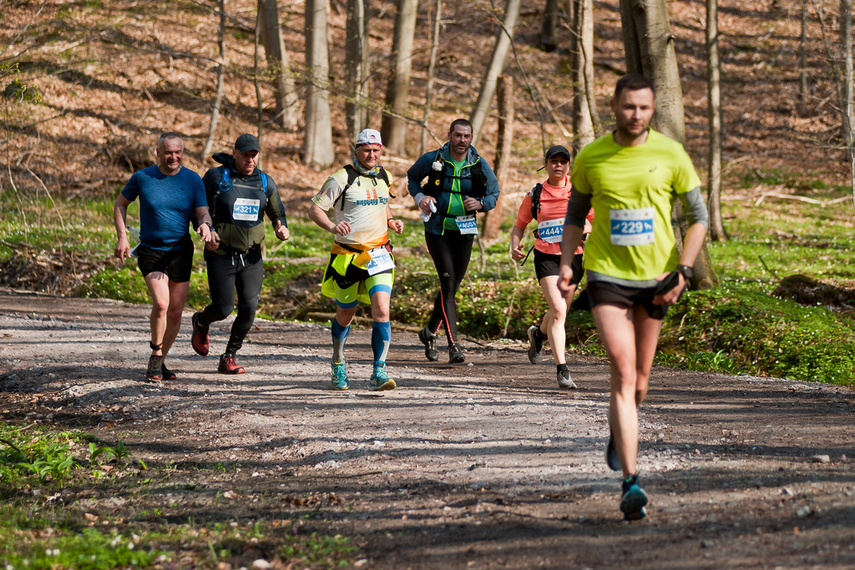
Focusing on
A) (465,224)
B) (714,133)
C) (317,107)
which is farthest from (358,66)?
(465,224)

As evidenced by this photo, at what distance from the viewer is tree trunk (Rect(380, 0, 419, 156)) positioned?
2521 cm

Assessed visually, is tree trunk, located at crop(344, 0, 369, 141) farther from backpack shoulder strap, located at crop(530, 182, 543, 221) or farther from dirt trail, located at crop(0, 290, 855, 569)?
backpack shoulder strap, located at crop(530, 182, 543, 221)

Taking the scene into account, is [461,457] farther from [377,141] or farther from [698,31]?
[698,31]

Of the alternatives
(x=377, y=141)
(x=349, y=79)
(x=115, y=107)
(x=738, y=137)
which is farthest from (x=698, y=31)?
(x=377, y=141)

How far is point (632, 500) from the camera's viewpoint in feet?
13.5

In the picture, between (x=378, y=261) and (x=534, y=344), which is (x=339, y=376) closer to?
(x=378, y=261)

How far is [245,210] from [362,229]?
4.51 ft

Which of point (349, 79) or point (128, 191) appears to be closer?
point (128, 191)

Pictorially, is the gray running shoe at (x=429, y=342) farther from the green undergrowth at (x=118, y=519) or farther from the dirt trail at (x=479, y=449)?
the green undergrowth at (x=118, y=519)

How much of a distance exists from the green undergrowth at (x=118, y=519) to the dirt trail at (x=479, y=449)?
0.12 meters

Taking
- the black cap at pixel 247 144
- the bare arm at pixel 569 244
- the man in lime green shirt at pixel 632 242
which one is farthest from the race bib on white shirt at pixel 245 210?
the man in lime green shirt at pixel 632 242

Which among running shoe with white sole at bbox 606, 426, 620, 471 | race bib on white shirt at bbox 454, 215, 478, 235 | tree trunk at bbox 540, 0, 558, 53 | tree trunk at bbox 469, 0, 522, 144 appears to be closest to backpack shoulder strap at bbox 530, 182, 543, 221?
race bib on white shirt at bbox 454, 215, 478, 235

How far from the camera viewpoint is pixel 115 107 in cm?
2705

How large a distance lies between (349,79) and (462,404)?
→ 16.8 meters
